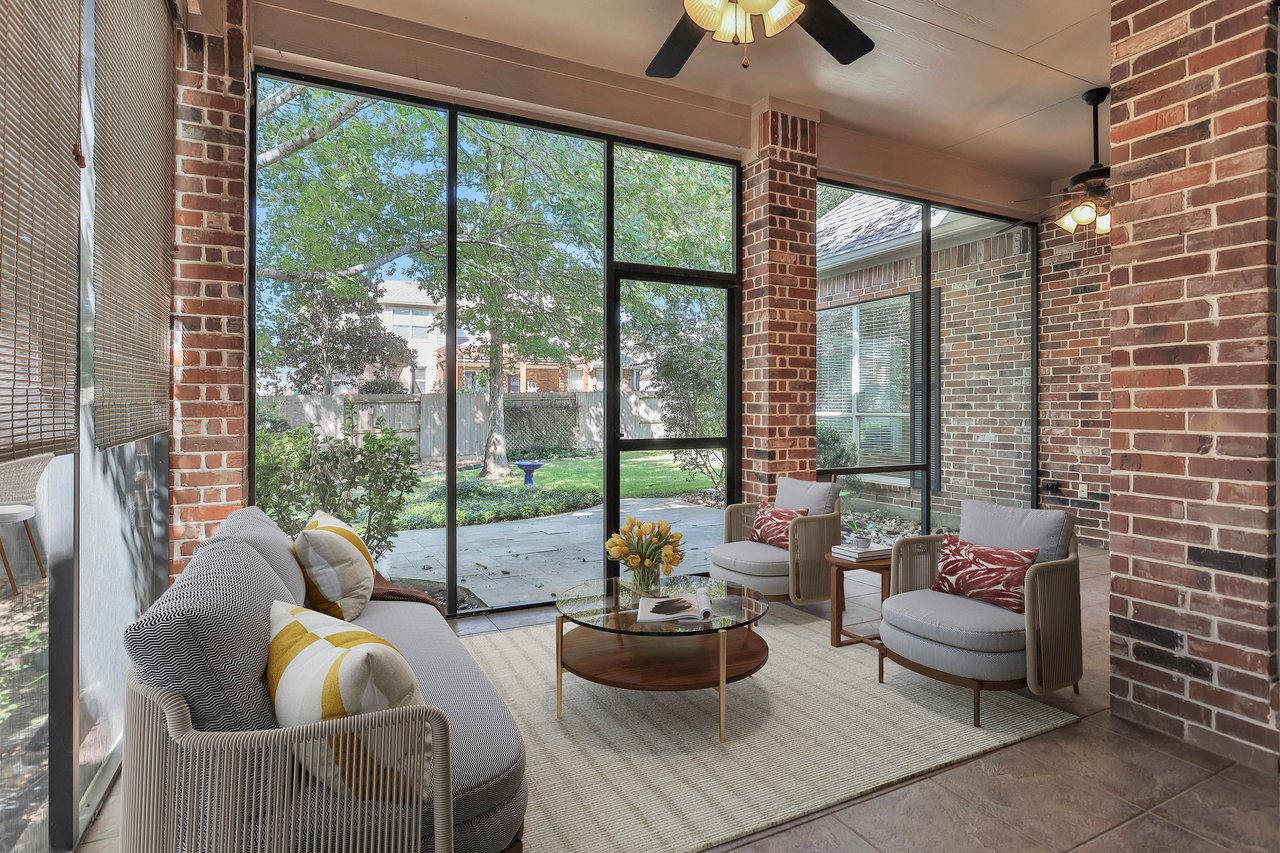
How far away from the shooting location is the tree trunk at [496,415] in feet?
13.7

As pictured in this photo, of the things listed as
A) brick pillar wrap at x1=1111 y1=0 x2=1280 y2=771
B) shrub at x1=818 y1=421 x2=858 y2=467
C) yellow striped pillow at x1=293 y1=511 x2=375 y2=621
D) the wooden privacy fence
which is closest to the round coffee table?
yellow striped pillow at x1=293 y1=511 x2=375 y2=621

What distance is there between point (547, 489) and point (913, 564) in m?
2.21

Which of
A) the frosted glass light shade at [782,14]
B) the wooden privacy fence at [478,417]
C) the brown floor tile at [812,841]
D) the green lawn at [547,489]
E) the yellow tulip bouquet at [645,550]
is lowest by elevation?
the brown floor tile at [812,841]

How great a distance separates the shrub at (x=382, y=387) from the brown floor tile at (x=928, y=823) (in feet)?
9.96

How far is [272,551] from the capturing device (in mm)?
2312

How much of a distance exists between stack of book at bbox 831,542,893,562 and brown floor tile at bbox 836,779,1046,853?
1381 mm

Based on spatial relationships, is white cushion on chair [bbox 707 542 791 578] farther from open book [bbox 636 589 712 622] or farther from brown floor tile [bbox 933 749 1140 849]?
brown floor tile [bbox 933 749 1140 849]

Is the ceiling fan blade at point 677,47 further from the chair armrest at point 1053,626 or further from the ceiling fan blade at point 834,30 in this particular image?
the chair armrest at point 1053,626

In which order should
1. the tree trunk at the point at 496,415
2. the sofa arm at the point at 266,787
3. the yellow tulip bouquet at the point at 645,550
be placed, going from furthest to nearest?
1. the tree trunk at the point at 496,415
2. the yellow tulip bouquet at the point at 645,550
3. the sofa arm at the point at 266,787

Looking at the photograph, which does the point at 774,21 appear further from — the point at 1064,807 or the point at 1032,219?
the point at 1032,219

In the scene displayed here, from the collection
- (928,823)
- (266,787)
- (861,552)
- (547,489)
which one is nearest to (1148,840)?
(928,823)

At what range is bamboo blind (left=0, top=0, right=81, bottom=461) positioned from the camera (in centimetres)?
124

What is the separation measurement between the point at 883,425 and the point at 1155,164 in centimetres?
315

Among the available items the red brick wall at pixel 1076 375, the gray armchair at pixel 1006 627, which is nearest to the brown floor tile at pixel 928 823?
the gray armchair at pixel 1006 627
